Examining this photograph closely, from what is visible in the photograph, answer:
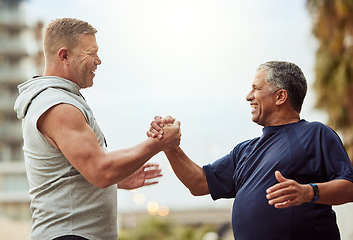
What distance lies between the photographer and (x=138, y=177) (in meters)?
3.27

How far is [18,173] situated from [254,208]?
156 ft

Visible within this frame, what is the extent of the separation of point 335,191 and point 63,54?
142cm

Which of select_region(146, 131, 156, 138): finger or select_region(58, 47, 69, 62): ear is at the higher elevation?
select_region(58, 47, 69, 62): ear

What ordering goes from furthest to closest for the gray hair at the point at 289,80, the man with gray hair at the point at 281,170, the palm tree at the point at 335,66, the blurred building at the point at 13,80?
the blurred building at the point at 13,80 → the palm tree at the point at 335,66 → the gray hair at the point at 289,80 → the man with gray hair at the point at 281,170

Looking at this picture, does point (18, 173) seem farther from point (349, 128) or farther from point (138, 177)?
point (138, 177)

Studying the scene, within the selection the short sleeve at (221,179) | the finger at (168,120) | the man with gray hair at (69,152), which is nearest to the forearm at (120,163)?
the man with gray hair at (69,152)

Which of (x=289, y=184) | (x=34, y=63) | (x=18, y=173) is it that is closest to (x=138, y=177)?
(x=289, y=184)

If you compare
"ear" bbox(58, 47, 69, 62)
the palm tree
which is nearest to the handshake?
"ear" bbox(58, 47, 69, 62)

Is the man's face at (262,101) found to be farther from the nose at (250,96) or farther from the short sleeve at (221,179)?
the short sleeve at (221,179)

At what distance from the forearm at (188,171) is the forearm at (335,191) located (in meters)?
0.82

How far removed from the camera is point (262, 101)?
10.2 ft

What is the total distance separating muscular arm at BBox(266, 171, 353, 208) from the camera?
253cm

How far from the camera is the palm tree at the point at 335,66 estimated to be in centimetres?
1180

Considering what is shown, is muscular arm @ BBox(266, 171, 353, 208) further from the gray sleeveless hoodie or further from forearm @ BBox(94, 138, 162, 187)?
the gray sleeveless hoodie
